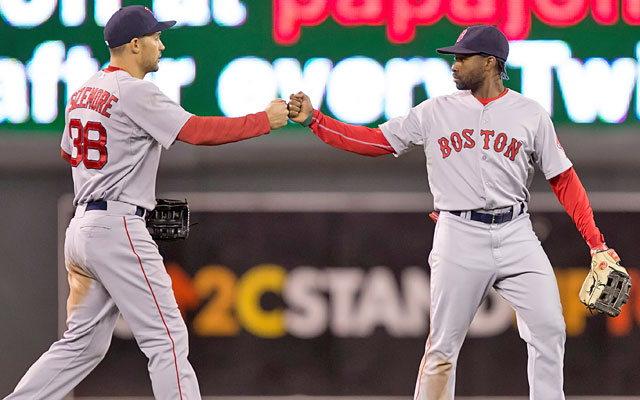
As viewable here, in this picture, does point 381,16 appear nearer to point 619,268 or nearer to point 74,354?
point 619,268

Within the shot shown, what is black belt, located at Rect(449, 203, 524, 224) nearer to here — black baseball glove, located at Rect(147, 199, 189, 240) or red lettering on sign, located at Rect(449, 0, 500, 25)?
black baseball glove, located at Rect(147, 199, 189, 240)

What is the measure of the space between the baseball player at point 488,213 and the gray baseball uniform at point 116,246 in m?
1.17

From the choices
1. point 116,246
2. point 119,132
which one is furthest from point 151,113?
point 116,246

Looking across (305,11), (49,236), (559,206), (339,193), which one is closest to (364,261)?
(339,193)

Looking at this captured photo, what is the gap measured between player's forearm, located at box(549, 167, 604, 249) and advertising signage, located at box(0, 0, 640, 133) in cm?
141

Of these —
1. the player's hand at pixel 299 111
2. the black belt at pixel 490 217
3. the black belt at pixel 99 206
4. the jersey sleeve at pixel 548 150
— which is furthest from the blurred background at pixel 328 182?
the black belt at pixel 99 206

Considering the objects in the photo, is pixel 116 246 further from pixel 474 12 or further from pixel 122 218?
pixel 474 12

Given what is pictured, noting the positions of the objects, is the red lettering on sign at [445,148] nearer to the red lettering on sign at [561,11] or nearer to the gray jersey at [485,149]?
the gray jersey at [485,149]

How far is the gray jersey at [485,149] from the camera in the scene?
4.02 m

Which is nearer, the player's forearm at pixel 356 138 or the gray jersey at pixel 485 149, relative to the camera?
the gray jersey at pixel 485 149

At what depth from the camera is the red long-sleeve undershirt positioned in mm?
4094

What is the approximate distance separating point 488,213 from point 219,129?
1.29m

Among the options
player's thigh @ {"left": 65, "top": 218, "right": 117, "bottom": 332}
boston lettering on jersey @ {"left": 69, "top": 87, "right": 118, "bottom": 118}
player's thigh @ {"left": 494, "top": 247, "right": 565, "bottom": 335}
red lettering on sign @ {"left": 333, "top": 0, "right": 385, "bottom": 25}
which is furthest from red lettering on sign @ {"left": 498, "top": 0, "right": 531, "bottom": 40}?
player's thigh @ {"left": 65, "top": 218, "right": 117, "bottom": 332}

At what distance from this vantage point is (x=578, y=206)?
13.5 ft
